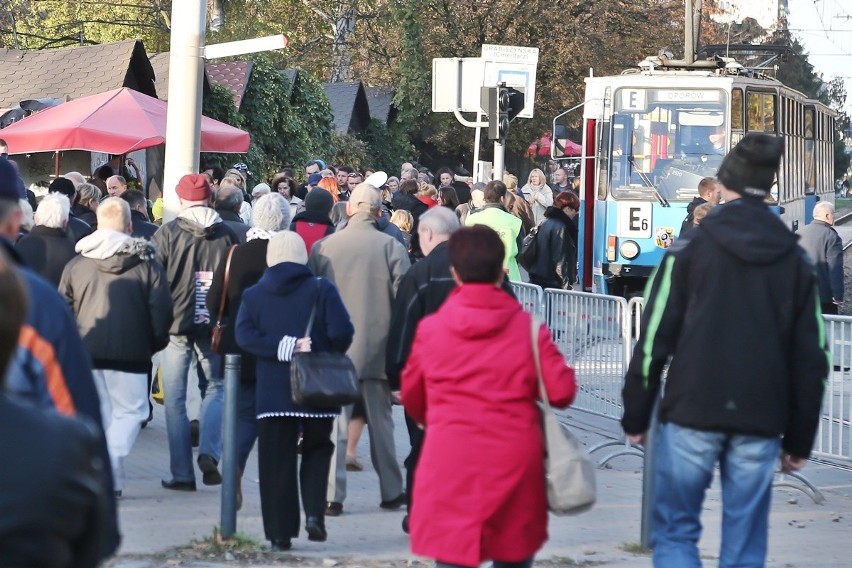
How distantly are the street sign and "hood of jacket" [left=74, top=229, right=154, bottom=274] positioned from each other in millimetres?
9784

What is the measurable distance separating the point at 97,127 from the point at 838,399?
945cm

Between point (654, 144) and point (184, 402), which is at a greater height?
point (654, 144)

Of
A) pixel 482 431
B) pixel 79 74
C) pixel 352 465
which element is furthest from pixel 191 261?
pixel 79 74

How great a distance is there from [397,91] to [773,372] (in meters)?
36.7

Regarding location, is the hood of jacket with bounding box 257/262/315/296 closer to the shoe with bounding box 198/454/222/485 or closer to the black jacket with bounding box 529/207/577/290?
the shoe with bounding box 198/454/222/485

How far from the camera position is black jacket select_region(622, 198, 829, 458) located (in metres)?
4.81

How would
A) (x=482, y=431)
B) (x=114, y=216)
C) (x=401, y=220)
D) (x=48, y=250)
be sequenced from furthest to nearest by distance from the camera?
(x=401, y=220) → (x=48, y=250) → (x=114, y=216) → (x=482, y=431)

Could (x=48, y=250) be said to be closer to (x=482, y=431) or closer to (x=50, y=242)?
(x=50, y=242)

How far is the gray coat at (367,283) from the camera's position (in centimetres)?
789

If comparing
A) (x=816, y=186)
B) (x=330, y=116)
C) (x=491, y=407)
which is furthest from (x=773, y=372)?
(x=330, y=116)

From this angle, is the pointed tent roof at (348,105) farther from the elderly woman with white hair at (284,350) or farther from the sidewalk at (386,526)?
the elderly woman with white hair at (284,350)

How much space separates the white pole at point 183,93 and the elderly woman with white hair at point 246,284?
2.89m

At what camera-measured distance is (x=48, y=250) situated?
326 inches

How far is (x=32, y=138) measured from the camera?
51.8 ft
